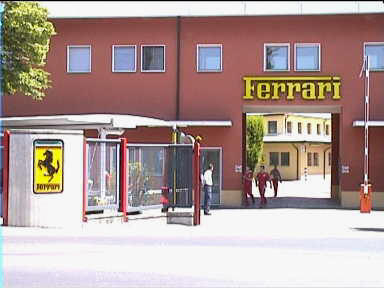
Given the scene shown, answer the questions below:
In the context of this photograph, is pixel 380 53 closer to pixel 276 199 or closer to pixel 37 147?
pixel 276 199

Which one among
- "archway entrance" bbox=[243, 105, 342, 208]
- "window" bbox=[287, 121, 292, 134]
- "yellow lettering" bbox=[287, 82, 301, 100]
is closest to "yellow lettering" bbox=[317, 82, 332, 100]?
"yellow lettering" bbox=[287, 82, 301, 100]

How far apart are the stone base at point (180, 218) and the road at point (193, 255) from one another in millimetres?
230

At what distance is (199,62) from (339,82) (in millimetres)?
5632

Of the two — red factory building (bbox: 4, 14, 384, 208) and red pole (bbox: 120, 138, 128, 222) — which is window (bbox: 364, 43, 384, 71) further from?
red pole (bbox: 120, 138, 128, 222)

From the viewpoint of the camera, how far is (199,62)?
28891 mm

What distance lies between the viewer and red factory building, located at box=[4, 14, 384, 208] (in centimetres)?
2800

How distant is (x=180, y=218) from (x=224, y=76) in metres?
10.8

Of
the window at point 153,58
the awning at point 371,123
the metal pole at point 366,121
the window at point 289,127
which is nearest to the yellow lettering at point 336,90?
the metal pole at point 366,121

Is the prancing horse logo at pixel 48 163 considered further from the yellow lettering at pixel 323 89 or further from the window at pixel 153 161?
the yellow lettering at pixel 323 89

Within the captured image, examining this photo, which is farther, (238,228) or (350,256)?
(238,228)

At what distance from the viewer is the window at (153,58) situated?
29047mm

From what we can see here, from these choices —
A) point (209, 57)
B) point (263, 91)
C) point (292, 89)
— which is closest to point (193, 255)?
point (263, 91)

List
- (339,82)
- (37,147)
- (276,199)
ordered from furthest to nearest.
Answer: (276,199) < (339,82) < (37,147)

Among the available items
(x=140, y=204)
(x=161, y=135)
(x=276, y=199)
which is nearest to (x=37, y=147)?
(x=140, y=204)
